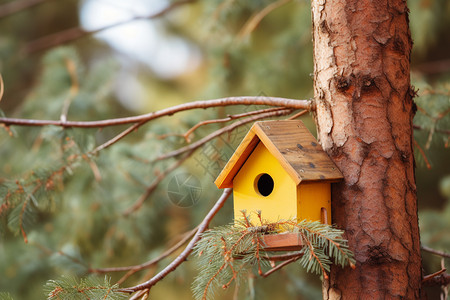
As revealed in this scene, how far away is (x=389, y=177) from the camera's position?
1408 millimetres

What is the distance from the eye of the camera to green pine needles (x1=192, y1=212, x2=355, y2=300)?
1.28 metres

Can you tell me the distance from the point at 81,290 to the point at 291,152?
618 millimetres

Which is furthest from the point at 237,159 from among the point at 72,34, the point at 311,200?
the point at 72,34

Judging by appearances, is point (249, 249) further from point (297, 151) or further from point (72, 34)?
point (72, 34)

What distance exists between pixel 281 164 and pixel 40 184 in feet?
2.98

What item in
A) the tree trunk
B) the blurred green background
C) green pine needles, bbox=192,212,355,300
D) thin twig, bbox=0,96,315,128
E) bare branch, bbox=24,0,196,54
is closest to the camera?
green pine needles, bbox=192,212,355,300

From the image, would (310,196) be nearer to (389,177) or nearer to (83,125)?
(389,177)

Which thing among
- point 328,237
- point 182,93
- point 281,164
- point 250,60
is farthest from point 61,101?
point 182,93

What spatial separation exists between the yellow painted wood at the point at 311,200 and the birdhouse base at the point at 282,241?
96 mm

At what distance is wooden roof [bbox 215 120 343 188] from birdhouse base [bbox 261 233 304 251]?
0.45 ft

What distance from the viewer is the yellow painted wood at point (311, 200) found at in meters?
1.42

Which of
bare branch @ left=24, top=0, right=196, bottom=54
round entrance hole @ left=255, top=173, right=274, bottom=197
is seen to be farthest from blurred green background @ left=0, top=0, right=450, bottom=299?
round entrance hole @ left=255, top=173, right=274, bottom=197

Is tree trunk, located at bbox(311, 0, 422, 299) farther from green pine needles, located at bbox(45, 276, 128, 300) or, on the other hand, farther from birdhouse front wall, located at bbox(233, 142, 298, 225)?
green pine needles, located at bbox(45, 276, 128, 300)

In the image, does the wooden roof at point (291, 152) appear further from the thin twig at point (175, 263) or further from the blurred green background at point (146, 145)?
the blurred green background at point (146, 145)
